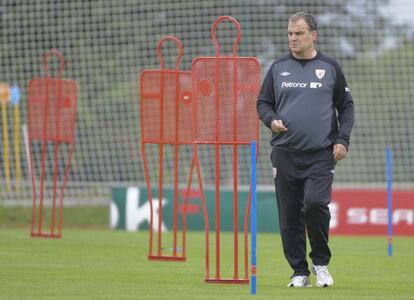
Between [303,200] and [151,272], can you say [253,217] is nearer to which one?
[303,200]

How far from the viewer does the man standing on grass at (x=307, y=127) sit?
8211 millimetres

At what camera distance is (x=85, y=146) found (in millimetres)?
19281

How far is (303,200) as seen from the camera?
8414 millimetres

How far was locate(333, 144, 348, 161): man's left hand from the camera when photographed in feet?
26.7

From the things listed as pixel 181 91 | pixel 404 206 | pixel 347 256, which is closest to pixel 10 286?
pixel 181 91

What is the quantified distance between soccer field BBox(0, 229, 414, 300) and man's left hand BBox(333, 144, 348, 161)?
918 millimetres

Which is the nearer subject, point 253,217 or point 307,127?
point 253,217

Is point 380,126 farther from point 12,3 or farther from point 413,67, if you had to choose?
point 12,3

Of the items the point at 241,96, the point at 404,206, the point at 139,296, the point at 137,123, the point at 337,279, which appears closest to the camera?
the point at 139,296

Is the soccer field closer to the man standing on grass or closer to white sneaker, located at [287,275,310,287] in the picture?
white sneaker, located at [287,275,310,287]

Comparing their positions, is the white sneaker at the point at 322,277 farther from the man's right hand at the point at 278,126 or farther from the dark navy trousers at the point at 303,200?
the man's right hand at the point at 278,126

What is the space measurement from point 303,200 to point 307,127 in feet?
1.84

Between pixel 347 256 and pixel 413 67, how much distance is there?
734 cm

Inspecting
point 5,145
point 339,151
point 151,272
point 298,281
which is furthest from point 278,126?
point 5,145
